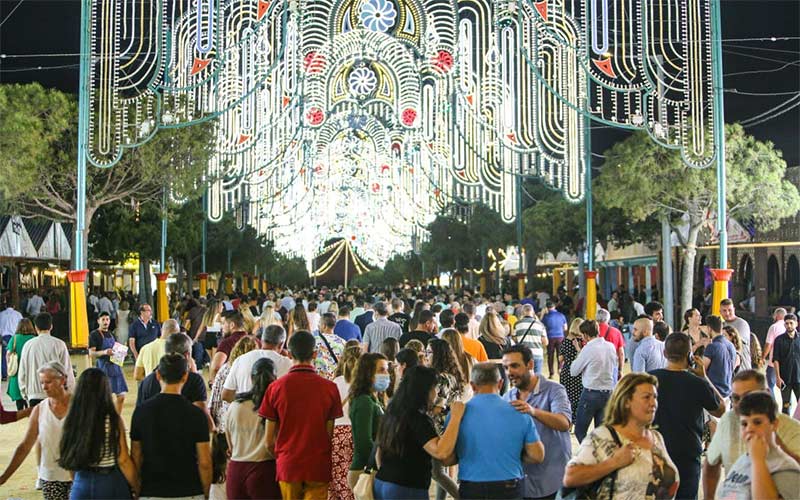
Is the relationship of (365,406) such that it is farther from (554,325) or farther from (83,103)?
(83,103)

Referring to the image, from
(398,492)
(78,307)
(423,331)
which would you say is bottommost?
(398,492)

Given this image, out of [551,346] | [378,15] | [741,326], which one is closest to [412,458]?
[741,326]

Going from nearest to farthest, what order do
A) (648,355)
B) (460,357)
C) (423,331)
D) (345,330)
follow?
(460,357) < (648,355) < (423,331) < (345,330)

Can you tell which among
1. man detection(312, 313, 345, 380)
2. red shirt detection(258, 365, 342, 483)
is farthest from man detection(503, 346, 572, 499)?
man detection(312, 313, 345, 380)

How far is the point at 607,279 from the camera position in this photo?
59.1m

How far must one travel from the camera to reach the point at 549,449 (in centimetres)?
763

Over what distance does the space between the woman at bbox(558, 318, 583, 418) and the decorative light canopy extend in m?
6.27

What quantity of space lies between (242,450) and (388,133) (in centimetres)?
3914

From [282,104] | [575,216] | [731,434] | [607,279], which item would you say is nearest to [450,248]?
[607,279]

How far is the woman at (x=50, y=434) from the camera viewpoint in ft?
24.4

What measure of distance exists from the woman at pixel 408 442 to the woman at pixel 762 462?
1.62 metres

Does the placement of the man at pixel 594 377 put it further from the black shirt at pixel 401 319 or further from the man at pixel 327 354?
the black shirt at pixel 401 319

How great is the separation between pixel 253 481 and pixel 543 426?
1972 mm

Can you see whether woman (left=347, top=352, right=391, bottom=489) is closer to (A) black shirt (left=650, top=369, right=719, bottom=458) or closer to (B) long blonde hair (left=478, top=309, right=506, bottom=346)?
(A) black shirt (left=650, top=369, right=719, bottom=458)
